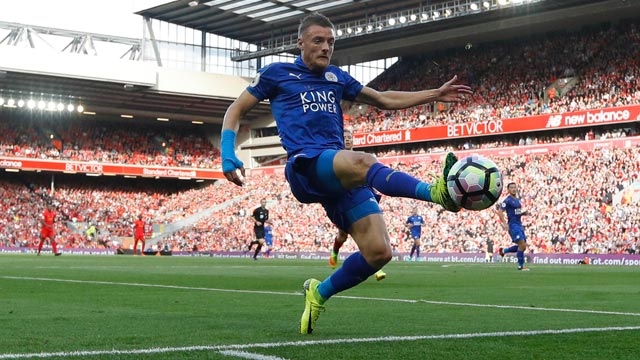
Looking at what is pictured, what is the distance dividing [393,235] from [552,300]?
2950cm

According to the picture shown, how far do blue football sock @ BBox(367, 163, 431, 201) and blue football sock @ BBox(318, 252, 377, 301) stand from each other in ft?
2.84

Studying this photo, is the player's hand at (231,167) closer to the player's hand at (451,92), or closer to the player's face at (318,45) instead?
the player's face at (318,45)

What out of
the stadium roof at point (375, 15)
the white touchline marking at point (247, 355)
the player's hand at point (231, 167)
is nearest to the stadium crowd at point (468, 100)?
the stadium roof at point (375, 15)

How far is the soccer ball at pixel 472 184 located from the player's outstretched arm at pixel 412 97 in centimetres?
170

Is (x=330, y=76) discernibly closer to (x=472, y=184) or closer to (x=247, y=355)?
(x=472, y=184)

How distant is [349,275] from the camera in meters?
5.89

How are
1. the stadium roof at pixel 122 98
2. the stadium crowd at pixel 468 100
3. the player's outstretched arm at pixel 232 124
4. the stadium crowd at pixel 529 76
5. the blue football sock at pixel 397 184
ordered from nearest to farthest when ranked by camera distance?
the blue football sock at pixel 397 184 < the player's outstretched arm at pixel 232 124 < the stadium crowd at pixel 529 76 < the stadium crowd at pixel 468 100 < the stadium roof at pixel 122 98

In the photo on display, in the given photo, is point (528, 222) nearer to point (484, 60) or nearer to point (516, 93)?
point (516, 93)

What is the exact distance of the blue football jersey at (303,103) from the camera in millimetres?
5816

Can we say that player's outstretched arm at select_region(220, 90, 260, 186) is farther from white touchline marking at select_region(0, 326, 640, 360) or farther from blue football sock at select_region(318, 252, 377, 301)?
white touchline marking at select_region(0, 326, 640, 360)

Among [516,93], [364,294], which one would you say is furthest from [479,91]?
[364,294]

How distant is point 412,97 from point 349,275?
58.8 inches

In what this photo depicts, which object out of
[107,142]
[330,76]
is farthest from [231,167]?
[107,142]

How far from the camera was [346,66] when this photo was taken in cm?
5712
